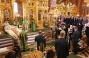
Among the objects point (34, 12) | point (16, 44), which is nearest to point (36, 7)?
point (34, 12)

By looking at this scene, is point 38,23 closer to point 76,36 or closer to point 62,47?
point 76,36

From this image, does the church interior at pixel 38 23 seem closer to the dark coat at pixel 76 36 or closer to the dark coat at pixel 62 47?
the dark coat at pixel 76 36

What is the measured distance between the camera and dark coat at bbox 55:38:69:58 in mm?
4902

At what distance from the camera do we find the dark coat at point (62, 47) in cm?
490

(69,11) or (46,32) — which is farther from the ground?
(69,11)

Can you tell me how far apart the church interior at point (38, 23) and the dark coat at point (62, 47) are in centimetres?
232

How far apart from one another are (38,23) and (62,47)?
39.0ft

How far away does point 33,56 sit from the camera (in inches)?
159

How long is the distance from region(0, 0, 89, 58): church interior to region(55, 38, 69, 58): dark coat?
232 centimetres

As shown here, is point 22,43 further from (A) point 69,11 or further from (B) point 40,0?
(A) point 69,11

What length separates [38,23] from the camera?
16.7 metres

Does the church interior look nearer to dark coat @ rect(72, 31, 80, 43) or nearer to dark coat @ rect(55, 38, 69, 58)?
dark coat @ rect(72, 31, 80, 43)

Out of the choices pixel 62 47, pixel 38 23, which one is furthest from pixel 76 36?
pixel 38 23

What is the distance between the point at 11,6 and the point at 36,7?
3205 mm
